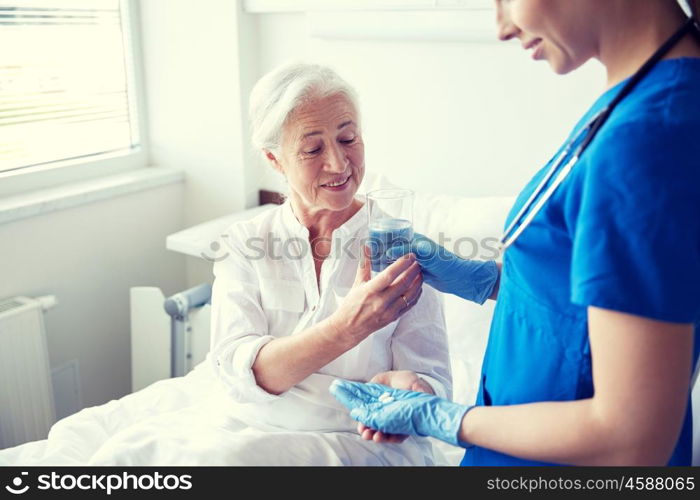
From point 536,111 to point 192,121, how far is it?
4.67 ft

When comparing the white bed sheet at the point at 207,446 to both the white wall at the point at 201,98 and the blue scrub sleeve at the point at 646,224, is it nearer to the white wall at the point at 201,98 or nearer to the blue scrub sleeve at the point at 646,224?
the blue scrub sleeve at the point at 646,224

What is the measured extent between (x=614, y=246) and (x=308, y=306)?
2.80 ft

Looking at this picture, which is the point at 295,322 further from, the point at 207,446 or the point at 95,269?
the point at 95,269

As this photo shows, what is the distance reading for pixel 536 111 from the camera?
7.13 ft

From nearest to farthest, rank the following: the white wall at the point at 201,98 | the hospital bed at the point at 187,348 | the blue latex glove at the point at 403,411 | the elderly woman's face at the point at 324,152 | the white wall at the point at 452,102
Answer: the blue latex glove at the point at 403,411 < the elderly woman's face at the point at 324,152 < the hospital bed at the point at 187,348 < the white wall at the point at 452,102 < the white wall at the point at 201,98

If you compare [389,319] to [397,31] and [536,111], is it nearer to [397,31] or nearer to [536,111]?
[536,111]

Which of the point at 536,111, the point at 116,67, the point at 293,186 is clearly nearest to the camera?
the point at 293,186

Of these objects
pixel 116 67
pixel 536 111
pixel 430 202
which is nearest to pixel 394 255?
pixel 430 202

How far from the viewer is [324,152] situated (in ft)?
4.95

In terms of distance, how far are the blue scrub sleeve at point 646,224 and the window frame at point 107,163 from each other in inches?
85.4

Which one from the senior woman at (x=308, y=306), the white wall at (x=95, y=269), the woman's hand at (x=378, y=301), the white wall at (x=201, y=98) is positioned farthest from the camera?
the white wall at (x=201, y=98)

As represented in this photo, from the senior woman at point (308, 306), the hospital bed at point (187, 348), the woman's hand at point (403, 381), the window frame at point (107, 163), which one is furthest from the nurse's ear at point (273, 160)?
the window frame at point (107, 163)

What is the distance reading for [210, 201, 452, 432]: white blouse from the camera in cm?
147

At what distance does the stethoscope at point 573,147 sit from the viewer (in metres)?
0.86
